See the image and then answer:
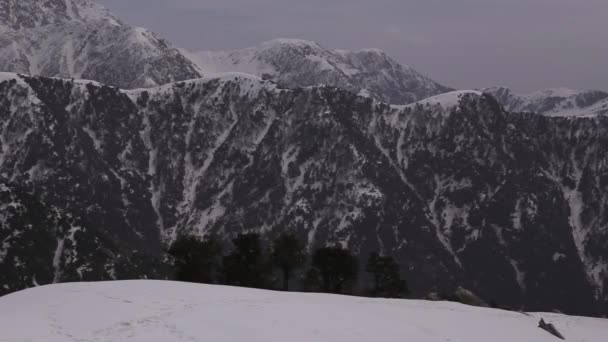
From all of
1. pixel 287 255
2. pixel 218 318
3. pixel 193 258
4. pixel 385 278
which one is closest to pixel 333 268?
pixel 287 255

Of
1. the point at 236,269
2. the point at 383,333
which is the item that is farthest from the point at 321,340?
the point at 236,269

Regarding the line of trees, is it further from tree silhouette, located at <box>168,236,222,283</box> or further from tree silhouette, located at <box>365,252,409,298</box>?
tree silhouette, located at <box>365,252,409,298</box>

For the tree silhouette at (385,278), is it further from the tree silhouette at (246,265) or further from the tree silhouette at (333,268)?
the tree silhouette at (246,265)

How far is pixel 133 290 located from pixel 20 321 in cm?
1089

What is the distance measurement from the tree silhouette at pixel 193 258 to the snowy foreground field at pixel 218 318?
68130 mm

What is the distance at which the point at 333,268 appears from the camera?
120m

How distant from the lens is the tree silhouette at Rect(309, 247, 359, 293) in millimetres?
120438

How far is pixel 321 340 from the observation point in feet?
118

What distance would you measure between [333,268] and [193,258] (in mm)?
26388

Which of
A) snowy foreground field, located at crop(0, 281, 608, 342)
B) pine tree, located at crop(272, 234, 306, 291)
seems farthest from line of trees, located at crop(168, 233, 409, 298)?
snowy foreground field, located at crop(0, 281, 608, 342)

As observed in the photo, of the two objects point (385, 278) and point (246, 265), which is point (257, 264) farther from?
point (385, 278)

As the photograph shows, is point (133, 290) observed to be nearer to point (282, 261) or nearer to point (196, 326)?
point (196, 326)

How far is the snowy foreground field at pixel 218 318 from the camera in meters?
33.9

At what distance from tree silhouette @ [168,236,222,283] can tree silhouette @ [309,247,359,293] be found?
19851 mm
